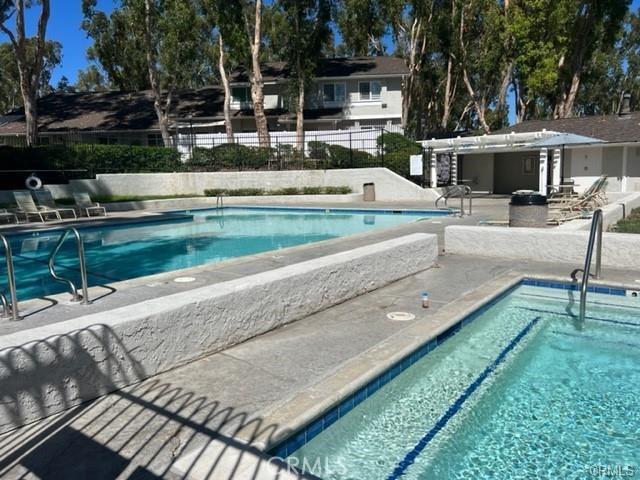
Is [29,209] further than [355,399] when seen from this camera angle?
Yes

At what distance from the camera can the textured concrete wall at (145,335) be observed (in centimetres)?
340

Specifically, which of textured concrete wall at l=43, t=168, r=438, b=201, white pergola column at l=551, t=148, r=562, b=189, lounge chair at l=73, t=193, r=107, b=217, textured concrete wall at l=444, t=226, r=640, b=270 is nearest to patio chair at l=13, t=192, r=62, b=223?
lounge chair at l=73, t=193, r=107, b=217

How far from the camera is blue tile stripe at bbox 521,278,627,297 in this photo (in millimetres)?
6648

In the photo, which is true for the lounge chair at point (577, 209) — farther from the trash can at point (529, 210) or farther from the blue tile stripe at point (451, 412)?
the blue tile stripe at point (451, 412)

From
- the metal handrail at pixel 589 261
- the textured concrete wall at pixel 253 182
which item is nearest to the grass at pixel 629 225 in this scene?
the metal handrail at pixel 589 261

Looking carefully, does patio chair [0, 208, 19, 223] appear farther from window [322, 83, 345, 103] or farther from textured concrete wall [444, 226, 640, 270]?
window [322, 83, 345, 103]

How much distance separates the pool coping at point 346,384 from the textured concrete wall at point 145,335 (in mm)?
1225

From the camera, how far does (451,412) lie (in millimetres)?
4168

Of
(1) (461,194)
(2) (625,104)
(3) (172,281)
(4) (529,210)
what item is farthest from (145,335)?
(2) (625,104)

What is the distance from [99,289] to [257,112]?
2258cm

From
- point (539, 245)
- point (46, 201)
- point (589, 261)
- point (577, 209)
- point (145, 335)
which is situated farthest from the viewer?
point (46, 201)

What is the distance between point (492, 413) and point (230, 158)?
23.2 meters

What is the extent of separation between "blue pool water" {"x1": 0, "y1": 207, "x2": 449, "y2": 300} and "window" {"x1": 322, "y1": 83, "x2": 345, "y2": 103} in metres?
19.4

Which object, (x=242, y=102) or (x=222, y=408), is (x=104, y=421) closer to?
(x=222, y=408)
